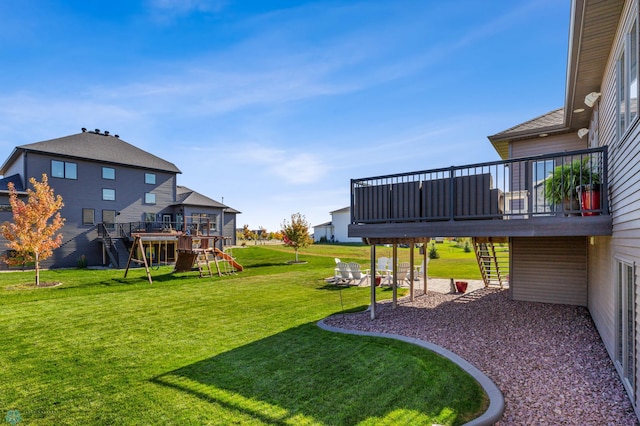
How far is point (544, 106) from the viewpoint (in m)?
14.2

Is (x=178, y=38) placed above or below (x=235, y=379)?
above

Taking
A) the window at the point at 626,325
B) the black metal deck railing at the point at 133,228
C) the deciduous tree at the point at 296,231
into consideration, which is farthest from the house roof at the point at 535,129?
the black metal deck railing at the point at 133,228

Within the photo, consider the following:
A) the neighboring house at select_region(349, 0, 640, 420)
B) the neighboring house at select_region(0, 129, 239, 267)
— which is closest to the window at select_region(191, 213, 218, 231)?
the neighboring house at select_region(0, 129, 239, 267)

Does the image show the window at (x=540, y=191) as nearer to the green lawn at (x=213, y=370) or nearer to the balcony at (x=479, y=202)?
the balcony at (x=479, y=202)

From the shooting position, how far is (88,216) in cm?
2492

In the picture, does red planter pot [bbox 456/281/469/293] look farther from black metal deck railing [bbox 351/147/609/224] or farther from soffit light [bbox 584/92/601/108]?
soffit light [bbox 584/92/601/108]

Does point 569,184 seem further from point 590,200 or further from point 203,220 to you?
point 203,220

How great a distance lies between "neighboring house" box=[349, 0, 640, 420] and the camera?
4.75 meters

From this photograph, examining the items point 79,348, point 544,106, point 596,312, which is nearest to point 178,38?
point 79,348

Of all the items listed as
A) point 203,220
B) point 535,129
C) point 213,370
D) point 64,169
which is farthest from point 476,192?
point 64,169

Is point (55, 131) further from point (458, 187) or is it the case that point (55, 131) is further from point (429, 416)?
point (429, 416)

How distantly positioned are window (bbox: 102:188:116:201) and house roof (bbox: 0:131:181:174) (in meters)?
2.19

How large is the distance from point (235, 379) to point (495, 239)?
32.7 ft

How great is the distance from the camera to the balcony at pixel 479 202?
6176 mm
